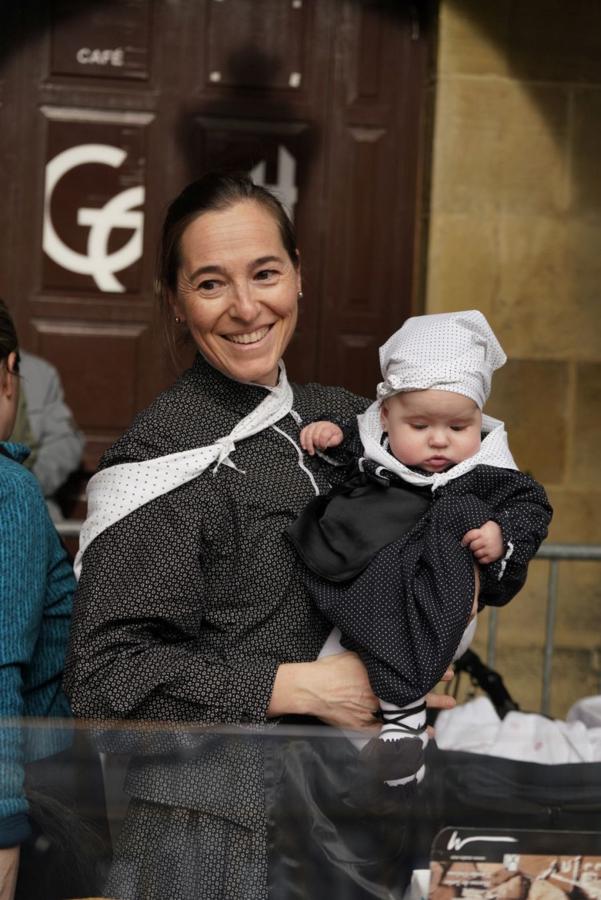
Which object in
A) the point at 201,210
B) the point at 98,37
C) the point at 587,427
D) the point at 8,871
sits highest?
the point at 98,37

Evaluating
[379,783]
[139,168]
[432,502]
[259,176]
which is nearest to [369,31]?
[259,176]

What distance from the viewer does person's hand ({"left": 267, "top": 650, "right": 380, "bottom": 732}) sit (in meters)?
2.26

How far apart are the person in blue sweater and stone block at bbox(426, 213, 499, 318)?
11.8 ft

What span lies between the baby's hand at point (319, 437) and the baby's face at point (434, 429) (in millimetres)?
111

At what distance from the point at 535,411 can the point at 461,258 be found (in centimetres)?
73

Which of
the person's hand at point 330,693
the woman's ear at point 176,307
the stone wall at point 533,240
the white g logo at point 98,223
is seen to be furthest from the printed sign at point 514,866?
the white g logo at point 98,223

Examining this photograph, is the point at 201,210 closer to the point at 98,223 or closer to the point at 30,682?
the point at 30,682

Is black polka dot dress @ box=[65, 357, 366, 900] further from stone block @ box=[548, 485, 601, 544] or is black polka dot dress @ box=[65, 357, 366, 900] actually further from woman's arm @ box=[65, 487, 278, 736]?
stone block @ box=[548, 485, 601, 544]

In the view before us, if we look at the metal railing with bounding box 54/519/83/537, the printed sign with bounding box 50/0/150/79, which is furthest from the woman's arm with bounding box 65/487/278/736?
the printed sign with bounding box 50/0/150/79

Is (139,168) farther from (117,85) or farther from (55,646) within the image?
(55,646)

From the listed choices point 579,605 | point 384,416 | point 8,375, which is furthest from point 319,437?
point 579,605

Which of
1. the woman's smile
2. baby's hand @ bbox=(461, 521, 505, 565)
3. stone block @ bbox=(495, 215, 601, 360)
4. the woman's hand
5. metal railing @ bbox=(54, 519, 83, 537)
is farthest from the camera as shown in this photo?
stone block @ bbox=(495, 215, 601, 360)

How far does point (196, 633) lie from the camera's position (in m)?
2.28

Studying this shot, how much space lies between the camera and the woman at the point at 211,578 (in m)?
1.95
